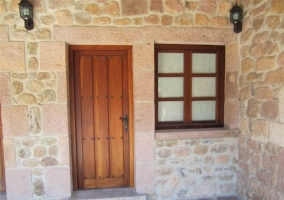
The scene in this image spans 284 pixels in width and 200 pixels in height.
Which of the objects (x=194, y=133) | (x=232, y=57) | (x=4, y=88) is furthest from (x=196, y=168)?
(x=4, y=88)

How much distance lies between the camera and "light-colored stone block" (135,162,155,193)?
2.61 metres

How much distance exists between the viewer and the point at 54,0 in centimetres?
242

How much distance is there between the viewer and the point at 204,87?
9.48ft

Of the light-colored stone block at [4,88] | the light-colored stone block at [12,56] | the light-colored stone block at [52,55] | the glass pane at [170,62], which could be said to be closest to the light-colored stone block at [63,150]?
the light-colored stone block at [4,88]

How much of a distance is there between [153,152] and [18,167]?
A: 1.66 metres

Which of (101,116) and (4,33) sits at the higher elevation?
(4,33)

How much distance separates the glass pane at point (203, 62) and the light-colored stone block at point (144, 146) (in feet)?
3.71

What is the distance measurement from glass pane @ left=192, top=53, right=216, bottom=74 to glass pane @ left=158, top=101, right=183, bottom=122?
543mm

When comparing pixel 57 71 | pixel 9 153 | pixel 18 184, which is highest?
pixel 57 71

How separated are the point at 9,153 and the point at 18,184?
0.40 m

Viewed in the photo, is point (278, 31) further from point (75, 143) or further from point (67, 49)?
point (75, 143)

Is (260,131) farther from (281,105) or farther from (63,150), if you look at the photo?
(63,150)

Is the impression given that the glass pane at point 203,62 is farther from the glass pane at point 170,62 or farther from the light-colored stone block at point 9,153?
the light-colored stone block at point 9,153

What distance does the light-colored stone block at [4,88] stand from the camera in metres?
2.39
